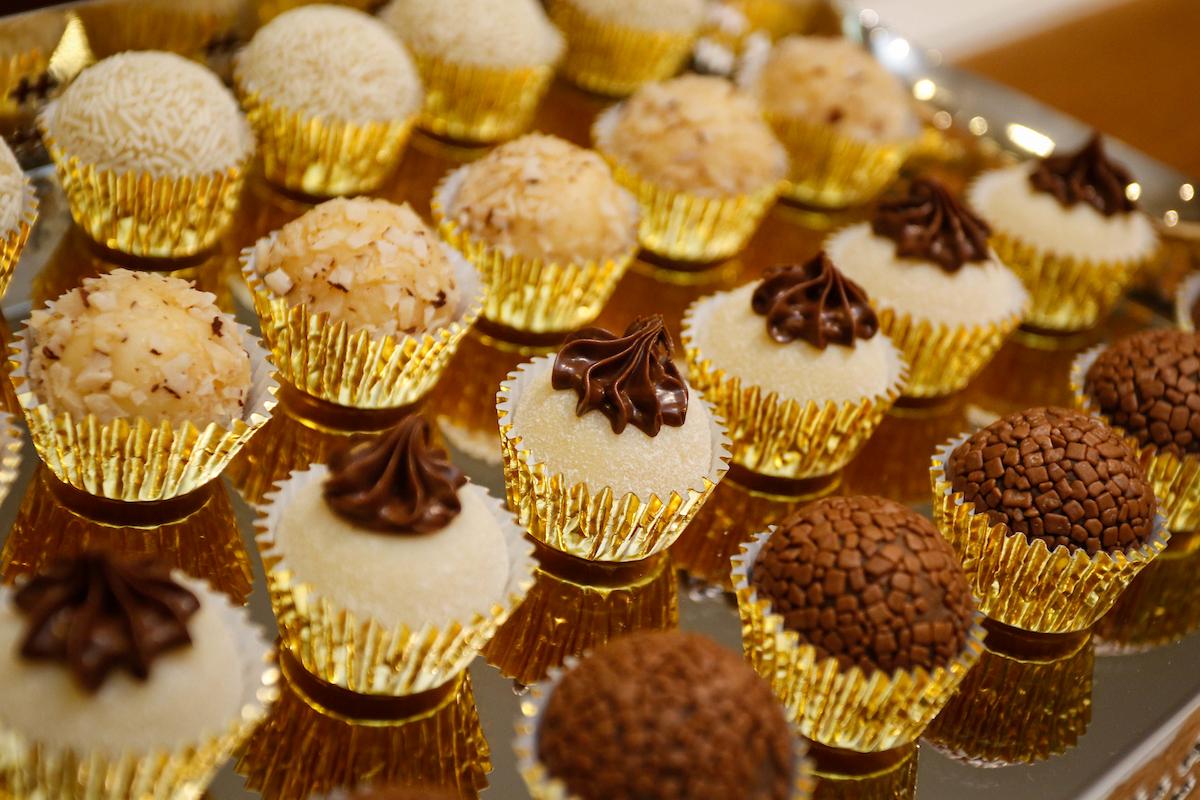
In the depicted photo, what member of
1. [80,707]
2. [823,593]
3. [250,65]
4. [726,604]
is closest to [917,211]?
[726,604]

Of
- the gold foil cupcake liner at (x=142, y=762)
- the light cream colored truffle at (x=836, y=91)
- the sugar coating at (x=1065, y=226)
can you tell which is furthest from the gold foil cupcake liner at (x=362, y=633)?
the light cream colored truffle at (x=836, y=91)

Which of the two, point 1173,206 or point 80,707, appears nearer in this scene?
point 80,707

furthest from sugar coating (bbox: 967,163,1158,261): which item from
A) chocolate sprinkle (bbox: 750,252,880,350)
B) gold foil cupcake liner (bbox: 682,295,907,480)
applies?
chocolate sprinkle (bbox: 750,252,880,350)

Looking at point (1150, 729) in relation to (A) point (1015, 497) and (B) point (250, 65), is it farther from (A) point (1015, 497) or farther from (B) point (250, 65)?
(B) point (250, 65)

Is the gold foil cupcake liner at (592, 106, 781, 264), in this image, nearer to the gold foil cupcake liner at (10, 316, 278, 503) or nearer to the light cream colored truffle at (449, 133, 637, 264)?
the light cream colored truffle at (449, 133, 637, 264)

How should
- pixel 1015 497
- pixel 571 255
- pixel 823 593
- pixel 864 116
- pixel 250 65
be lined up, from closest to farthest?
1. pixel 823 593
2. pixel 1015 497
3. pixel 571 255
4. pixel 250 65
5. pixel 864 116

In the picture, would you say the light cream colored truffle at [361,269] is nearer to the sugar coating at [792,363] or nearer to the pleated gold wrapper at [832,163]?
the sugar coating at [792,363]
